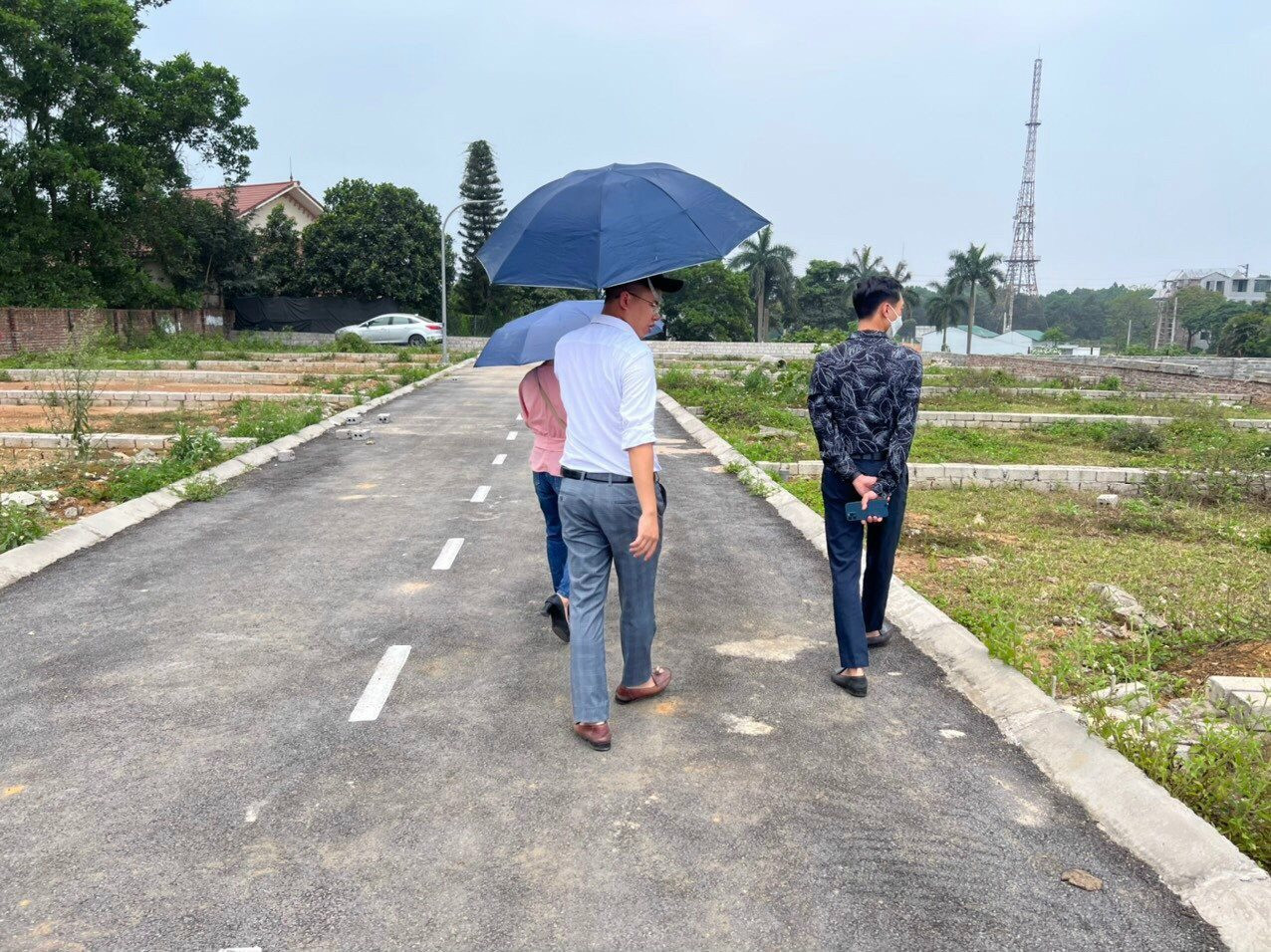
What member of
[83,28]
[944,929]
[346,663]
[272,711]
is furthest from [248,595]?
[83,28]

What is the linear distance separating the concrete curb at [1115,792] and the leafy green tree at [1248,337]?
68530 mm

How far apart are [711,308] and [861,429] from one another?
6822 centimetres

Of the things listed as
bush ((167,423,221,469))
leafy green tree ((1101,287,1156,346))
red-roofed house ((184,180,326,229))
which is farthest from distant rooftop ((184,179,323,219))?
leafy green tree ((1101,287,1156,346))

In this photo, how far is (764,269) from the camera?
77.2 metres

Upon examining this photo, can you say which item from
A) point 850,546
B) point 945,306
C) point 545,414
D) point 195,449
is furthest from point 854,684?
point 945,306

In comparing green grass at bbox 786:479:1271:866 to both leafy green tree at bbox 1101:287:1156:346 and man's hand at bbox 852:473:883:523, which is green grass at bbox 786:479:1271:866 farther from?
leafy green tree at bbox 1101:287:1156:346

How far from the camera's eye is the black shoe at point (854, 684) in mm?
4625

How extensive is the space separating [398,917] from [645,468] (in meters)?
1.80

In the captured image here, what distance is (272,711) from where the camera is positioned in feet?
14.3

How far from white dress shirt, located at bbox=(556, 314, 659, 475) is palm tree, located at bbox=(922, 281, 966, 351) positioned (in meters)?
90.9

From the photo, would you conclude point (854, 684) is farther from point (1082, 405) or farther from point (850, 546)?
point (1082, 405)

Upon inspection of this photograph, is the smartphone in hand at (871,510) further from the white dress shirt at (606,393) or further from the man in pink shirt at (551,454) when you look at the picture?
the man in pink shirt at (551,454)

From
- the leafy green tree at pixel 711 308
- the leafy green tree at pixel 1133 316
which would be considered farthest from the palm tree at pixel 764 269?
the leafy green tree at pixel 1133 316

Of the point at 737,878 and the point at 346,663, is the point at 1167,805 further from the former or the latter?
the point at 346,663
